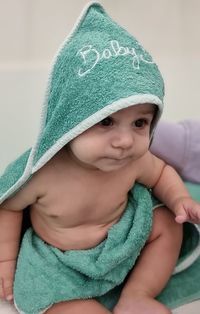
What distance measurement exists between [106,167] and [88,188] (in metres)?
0.08

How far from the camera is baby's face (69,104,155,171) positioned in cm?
64

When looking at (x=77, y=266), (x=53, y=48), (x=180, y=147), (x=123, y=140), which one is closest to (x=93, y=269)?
(x=77, y=266)

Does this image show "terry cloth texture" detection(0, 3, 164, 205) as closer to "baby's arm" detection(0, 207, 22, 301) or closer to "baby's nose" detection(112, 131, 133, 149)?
"baby's nose" detection(112, 131, 133, 149)

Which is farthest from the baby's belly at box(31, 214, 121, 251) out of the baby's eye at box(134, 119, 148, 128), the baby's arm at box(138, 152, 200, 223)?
the baby's eye at box(134, 119, 148, 128)

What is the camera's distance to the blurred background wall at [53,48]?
1.12 metres

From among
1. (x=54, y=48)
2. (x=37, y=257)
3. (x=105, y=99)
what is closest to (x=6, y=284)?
(x=37, y=257)

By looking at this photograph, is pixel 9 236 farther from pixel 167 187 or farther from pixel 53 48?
pixel 53 48

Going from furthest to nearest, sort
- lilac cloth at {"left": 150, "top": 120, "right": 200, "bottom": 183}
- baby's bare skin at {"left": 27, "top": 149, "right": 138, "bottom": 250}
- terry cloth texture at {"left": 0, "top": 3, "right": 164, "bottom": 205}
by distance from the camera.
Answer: lilac cloth at {"left": 150, "top": 120, "right": 200, "bottom": 183} → baby's bare skin at {"left": 27, "top": 149, "right": 138, "bottom": 250} → terry cloth texture at {"left": 0, "top": 3, "right": 164, "bottom": 205}

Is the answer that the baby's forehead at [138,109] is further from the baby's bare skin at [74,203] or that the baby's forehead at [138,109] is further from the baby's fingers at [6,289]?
the baby's fingers at [6,289]

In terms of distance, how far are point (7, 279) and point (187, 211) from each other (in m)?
0.32

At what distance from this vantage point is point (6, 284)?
0.79 meters

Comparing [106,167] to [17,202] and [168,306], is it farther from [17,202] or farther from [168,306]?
[168,306]

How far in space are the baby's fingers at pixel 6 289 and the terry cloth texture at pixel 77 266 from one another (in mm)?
23

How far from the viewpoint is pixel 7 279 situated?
0.79 metres
